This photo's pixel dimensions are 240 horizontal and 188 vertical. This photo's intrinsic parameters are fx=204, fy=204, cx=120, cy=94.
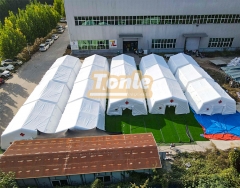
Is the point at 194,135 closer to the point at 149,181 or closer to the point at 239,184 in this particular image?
the point at 239,184

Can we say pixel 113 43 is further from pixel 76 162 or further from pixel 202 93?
pixel 76 162

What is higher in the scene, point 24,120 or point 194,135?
point 24,120

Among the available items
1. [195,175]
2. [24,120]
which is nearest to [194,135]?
[195,175]

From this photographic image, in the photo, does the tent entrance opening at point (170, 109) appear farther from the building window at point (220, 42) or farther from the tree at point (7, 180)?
the building window at point (220, 42)

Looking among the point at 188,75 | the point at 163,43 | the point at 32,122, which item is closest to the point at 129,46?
the point at 163,43

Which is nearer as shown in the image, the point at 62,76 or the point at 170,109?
the point at 170,109

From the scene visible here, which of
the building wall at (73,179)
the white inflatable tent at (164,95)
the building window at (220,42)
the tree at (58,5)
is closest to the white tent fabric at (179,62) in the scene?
the white inflatable tent at (164,95)

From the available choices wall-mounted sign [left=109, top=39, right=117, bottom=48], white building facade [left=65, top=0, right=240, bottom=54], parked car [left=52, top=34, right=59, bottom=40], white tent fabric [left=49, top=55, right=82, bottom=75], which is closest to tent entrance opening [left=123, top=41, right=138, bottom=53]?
white building facade [left=65, top=0, right=240, bottom=54]
